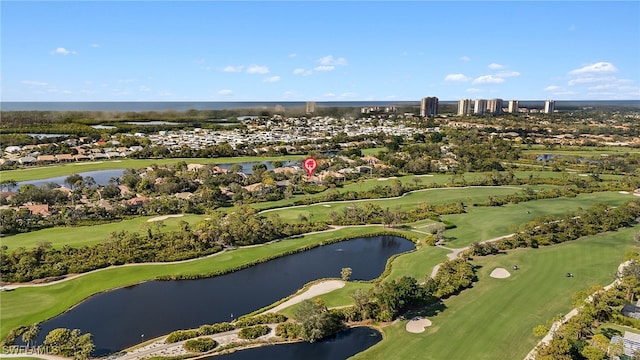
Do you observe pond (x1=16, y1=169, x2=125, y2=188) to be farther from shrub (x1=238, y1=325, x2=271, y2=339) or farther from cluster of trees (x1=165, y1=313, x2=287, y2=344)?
shrub (x1=238, y1=325, x2=271, y2=339)

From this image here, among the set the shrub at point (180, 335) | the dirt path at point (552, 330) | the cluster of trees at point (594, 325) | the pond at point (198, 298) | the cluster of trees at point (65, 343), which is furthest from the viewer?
the pond at point (198, 298)

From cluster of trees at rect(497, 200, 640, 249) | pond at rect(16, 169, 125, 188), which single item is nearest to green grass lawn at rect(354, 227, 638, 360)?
cluster of trees at rect(497, 200, 640, 249)

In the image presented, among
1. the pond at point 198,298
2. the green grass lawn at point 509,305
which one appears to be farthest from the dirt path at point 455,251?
the pond at point 198,298

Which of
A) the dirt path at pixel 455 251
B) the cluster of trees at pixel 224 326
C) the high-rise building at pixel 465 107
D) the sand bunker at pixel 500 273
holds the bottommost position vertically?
the cluster of trees at pixel 224 326

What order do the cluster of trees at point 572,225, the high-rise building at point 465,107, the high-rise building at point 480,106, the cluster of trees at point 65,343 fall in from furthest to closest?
1. the high-rise building at point 465,107
2. the high-rise building at point 480,106
3. the cluster of trees at point 572,225
4. the cluster of trees at point 65,343

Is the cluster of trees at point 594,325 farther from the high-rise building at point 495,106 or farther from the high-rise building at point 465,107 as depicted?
the high-rise building at point 495,106
